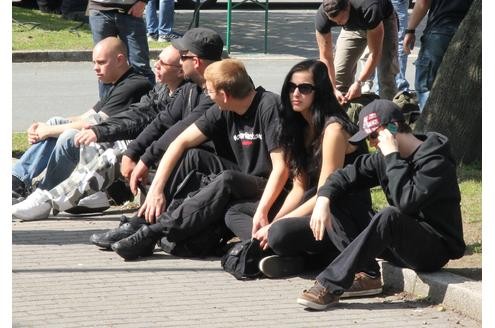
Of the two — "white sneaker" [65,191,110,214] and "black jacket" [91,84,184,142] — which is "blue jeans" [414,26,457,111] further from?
"white sneaker" [65,191,110,214]

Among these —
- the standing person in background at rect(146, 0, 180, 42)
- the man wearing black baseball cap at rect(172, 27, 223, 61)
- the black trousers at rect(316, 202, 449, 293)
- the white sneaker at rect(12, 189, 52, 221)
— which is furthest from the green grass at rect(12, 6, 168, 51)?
the black trousers at rect(316, 202, 449, 293)

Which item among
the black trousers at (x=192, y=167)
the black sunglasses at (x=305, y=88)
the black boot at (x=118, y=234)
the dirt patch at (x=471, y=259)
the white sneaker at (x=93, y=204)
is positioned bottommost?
the white sneaker at (x=93, y=204)

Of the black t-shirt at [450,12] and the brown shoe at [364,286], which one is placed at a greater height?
the black t-shirt at [450,12]

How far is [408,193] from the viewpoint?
6277mm

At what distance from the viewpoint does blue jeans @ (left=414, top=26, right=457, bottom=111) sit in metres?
10.4

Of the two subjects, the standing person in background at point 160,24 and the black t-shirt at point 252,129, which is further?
the standing person in background at point 160,24

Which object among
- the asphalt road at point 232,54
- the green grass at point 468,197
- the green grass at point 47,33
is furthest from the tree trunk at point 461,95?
the green grass at point 47,33

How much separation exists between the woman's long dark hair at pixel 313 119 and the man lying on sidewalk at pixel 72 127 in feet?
7.17

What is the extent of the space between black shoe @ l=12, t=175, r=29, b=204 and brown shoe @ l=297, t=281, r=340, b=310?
330 cm

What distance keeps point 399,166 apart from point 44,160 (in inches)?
143

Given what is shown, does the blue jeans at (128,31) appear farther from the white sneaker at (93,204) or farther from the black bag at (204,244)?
the black bag at (204,244)

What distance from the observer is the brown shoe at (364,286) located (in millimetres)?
6594

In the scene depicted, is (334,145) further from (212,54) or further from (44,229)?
(44,229)

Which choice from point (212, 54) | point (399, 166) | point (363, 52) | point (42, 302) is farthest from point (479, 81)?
point (42, 302)
